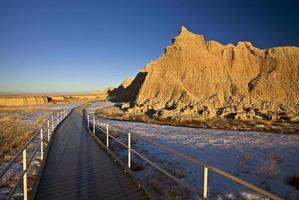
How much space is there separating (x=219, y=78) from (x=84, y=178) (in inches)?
1826

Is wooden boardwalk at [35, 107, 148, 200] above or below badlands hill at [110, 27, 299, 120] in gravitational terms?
below

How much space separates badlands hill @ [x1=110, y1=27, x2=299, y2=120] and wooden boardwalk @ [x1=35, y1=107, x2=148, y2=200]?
2842 cm

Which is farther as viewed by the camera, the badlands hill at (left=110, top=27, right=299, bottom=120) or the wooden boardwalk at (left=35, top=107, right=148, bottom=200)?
the badlands hill at (left=110, top=27, right=299, bottom=120)

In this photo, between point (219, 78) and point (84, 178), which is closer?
point (84, 178)

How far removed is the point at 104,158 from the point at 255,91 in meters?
45.9

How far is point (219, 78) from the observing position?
163ft

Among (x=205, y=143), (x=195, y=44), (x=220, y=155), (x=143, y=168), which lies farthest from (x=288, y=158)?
(x=195, y=44)

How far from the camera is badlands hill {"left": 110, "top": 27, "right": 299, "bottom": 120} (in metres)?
43.3

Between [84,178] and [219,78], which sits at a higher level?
[219,78]

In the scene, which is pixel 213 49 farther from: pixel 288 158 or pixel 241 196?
pixel 241 196

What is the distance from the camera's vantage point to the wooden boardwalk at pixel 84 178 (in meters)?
5.52

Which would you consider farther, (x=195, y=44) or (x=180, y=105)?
(x=195, y=44)

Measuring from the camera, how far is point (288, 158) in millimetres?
10938

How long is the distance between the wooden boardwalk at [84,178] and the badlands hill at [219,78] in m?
28.4
